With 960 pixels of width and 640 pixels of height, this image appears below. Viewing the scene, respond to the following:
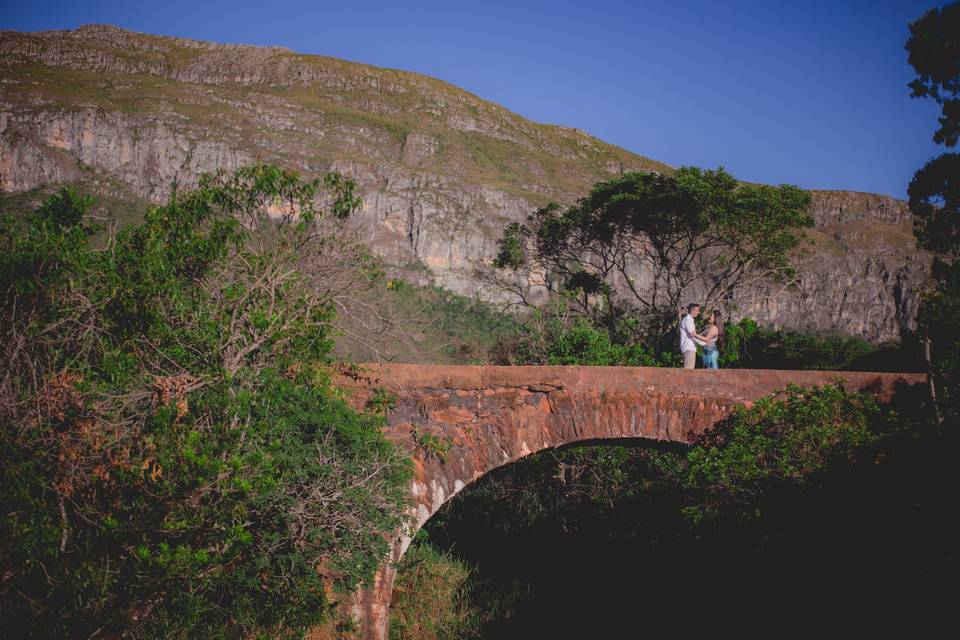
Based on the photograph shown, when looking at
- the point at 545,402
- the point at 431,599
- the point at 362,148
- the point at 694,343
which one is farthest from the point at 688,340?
the point at 362,148

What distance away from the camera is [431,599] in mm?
6988

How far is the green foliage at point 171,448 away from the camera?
3.72 meters

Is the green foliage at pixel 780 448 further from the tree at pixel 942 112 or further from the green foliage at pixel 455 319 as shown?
the green foliage at pixel 455 319

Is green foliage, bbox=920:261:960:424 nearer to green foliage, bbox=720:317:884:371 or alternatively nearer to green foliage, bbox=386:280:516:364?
green foliage, bbox=720:317:884:371

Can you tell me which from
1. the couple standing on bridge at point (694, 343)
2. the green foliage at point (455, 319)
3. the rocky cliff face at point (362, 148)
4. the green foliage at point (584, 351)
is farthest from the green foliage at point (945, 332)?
the rocky cliff face at point (362, 148)

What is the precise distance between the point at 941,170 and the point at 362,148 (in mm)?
49177

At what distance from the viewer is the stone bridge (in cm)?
536

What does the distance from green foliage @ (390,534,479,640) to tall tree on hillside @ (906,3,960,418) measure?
7.46 m

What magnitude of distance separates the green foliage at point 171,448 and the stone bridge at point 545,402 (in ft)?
1.20

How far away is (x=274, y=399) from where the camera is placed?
184 inches

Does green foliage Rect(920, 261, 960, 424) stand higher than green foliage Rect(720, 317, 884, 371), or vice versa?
green foliage Rect(920, 261, 960, 424)

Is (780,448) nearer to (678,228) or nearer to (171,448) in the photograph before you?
(171,448)

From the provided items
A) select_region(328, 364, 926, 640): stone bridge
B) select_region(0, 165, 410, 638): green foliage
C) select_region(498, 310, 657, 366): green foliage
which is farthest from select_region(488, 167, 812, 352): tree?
select_region(0, 165, 410, 638): green foliage

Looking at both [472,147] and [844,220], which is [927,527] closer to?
[844,220]
